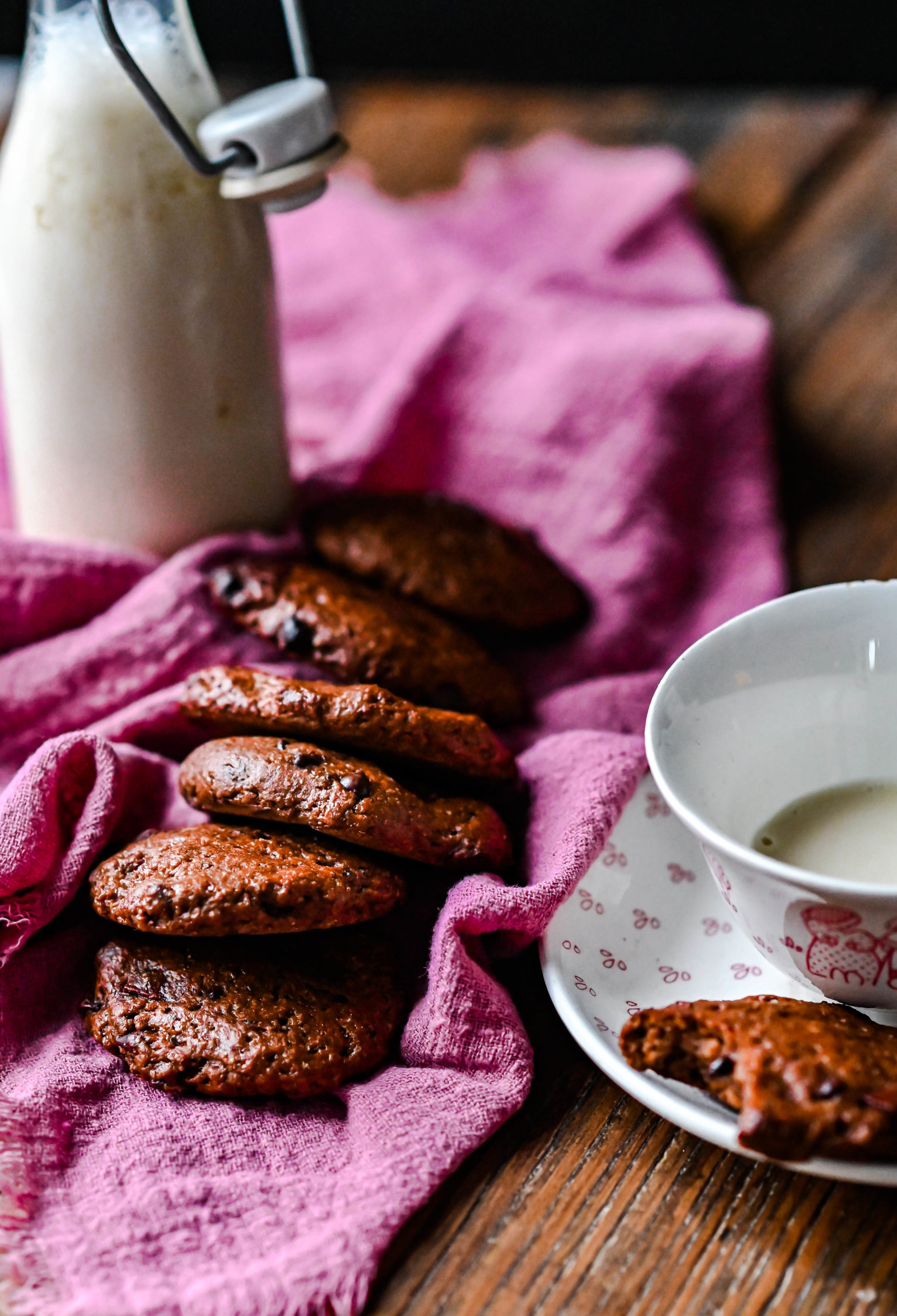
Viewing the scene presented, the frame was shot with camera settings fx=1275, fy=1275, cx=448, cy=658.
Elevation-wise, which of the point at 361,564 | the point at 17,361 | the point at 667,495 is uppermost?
the point at 17,361

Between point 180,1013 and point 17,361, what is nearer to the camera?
point 180,1013

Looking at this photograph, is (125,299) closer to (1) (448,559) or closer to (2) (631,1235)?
(1) (448,559)

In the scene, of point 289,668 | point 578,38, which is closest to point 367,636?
point 289,668

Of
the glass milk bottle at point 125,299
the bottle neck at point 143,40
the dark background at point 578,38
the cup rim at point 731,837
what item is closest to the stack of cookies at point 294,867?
the cup rim at point 731,837

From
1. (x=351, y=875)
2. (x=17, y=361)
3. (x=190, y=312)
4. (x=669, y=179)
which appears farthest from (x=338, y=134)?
(x=669, y=179)

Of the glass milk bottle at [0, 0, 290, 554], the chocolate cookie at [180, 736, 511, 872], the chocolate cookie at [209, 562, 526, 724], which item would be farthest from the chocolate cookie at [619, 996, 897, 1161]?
the glass milk bottle at [0, 0, 290, 554]

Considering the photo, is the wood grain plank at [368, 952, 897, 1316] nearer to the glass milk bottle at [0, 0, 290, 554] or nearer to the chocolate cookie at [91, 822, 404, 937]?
the chocolate cookie at [91, 822, 404, 937]

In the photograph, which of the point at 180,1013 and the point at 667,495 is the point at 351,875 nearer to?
the point at 180,1013
